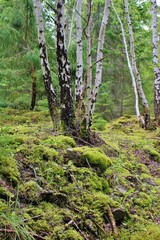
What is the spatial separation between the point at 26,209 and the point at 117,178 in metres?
2.00

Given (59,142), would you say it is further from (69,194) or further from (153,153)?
(153,153)

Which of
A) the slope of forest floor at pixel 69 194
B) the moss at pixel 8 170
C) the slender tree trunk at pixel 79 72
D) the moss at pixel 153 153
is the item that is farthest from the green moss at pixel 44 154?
the moss at pixel 153 153

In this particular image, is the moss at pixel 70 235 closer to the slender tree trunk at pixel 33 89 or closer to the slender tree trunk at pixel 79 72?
the slender tree trunk at pixel 79 72

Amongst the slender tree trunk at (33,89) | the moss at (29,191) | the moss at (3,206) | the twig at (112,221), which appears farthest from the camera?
the slender tree trunk at (33,89)

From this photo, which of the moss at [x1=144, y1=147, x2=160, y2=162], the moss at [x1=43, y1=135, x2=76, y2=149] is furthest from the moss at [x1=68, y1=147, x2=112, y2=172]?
the moss at [x1=144, y1=147, x2=160, y2=162]

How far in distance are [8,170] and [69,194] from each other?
0.79 metres

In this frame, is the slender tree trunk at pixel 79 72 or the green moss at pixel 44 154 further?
the slender tree trunk at pixel 79 72

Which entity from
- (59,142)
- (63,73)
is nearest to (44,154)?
(59,142)

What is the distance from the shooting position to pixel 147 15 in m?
12.7

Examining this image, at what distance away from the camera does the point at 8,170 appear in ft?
9.25

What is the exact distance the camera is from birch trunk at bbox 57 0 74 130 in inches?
189

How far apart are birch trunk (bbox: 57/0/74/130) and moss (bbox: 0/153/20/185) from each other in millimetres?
2210

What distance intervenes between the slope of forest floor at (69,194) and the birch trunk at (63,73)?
0.62 m

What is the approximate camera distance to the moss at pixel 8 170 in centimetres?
277
